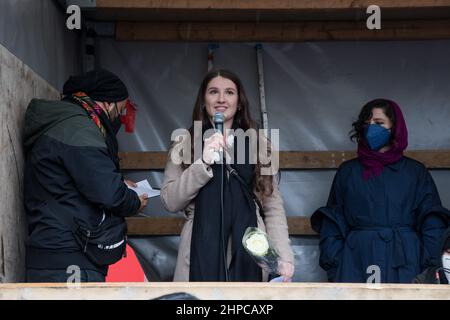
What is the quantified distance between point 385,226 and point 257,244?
5.15ft

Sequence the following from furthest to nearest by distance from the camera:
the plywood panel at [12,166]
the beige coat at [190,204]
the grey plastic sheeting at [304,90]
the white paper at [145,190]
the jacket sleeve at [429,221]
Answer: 1. the grey plastic sheeting at [304,90]
2. the jacket sleeve at [429,221]
3. the white paper at [145,190]
4. the beige coat at [190,204]
5. the plywood panel at [12,166]

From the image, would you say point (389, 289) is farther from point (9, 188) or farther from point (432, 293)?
point (9, 188)

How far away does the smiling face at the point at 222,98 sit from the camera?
311 cm

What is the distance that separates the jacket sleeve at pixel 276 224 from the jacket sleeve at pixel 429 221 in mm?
1140

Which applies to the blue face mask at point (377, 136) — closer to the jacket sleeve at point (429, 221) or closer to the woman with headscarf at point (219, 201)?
the jacket sleeve at point (429, 221)

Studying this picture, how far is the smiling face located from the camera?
3.11 meters

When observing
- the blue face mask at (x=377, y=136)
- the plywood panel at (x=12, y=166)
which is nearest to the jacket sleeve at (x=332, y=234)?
the blue face mask at (x=377, y=136)

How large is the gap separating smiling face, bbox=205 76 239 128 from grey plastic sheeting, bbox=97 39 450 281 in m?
1.54

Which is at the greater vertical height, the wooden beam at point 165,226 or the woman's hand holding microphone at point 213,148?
the wooden beam at point 165,226

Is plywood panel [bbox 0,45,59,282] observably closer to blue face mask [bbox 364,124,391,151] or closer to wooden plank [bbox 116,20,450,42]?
wooden plank [bbox 116,20,450,42]

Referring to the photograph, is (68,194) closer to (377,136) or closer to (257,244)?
(257,244)

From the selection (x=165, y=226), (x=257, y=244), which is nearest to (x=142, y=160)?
(x=165, y=226)

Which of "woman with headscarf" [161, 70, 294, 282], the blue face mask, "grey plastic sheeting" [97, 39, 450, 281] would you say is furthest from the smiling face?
"grey plastic sheeting" [97, 39, 450, 281]

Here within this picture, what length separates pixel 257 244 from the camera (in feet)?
8.45
